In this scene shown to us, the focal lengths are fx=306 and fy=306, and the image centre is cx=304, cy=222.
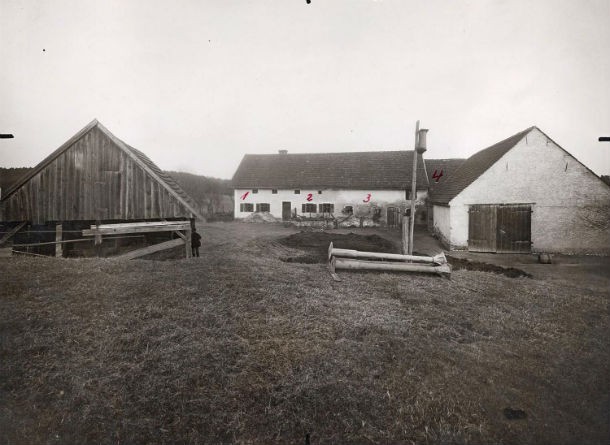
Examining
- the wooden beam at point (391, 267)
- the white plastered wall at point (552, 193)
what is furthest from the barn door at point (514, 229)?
the wooden beam at point (391, 267)

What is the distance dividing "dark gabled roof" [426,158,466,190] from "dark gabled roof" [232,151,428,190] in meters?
1.81

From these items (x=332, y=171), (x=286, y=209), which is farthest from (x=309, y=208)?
(x=332, y=171)

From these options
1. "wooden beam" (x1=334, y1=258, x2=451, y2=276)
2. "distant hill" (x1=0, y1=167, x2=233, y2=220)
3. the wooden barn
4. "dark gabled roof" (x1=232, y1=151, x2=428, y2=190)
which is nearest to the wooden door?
"dark gabled roof" (x1=232, y1=151, x2=428, y2=190)

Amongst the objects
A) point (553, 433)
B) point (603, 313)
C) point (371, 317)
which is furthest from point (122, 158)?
point (603, 313)

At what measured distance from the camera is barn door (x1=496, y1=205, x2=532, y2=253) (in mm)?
14859

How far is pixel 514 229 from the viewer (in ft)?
49.0

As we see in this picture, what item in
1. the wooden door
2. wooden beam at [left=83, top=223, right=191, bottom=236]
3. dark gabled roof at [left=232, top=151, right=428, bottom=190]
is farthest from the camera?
the wooden door

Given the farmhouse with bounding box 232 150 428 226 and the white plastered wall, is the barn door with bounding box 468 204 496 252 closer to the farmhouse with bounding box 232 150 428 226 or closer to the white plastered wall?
the white plastered wall

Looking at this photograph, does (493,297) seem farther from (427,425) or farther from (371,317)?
(427,425)

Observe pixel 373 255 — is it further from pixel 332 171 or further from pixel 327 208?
pixel 332 171

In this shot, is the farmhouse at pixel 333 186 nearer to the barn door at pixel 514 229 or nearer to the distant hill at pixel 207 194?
the distant hill at pixel 207 194

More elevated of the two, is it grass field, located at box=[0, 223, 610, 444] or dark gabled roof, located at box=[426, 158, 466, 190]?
dark gabled roof, located at box=[426, 158, 466, 190]

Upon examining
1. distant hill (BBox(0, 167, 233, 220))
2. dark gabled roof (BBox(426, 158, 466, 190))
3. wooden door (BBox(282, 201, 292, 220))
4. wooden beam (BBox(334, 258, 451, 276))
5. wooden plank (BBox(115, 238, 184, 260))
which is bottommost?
wooden beam (BBox(334, 258, 451, 276))

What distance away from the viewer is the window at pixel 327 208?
94.0 feet
